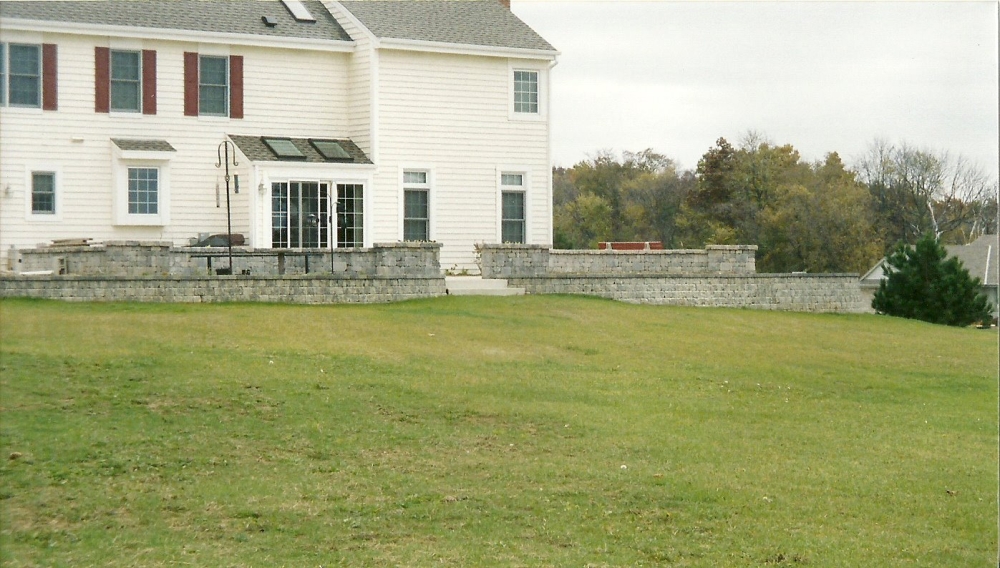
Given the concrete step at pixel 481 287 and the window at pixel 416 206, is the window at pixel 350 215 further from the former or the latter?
the concrete step at pixel 481 287

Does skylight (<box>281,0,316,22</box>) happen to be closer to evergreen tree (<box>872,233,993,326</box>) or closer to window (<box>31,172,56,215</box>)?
window (<box>31,172,56,215</box>)

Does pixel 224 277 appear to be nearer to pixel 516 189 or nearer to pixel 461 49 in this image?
pixel 461 49

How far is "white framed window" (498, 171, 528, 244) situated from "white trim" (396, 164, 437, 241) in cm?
182

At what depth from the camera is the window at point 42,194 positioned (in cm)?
2481

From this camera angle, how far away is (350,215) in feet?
88.5

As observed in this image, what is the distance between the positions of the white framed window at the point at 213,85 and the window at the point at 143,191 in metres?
1.86

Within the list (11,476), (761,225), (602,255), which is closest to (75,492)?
(11,476)

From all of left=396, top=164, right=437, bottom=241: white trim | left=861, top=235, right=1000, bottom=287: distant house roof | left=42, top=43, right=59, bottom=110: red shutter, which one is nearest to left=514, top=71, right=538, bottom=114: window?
left=396, top=164, right=437, bottom=241: white trim

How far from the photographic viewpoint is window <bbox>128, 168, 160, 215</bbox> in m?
25.5

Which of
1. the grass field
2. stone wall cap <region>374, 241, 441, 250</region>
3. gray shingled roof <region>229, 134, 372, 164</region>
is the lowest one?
the grass field

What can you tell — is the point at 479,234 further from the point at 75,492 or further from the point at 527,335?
the point at 75,492

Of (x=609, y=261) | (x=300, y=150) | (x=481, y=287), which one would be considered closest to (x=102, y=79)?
(x=300, y=150)

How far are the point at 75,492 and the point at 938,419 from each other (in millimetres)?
10519

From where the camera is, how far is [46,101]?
2498 centimetres
